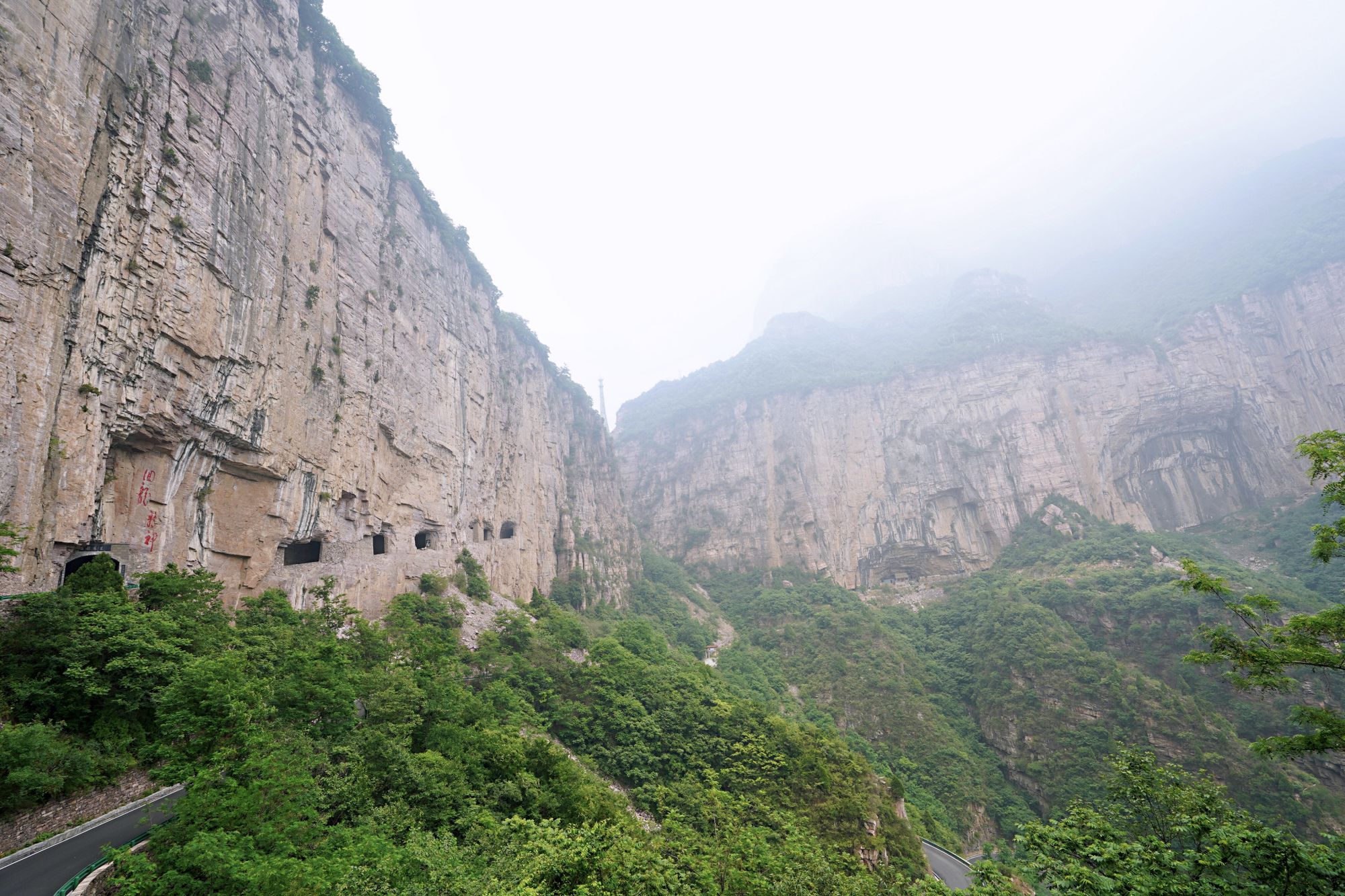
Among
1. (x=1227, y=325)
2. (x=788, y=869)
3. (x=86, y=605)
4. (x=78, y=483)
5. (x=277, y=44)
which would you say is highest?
(x=277, y=44)

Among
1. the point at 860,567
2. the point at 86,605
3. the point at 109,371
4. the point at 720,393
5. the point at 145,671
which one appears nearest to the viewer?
the point at 145,671

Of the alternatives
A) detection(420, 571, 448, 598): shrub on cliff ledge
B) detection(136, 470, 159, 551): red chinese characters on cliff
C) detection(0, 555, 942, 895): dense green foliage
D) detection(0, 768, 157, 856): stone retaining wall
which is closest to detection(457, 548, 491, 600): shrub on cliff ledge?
detection(420, 571, 448, 598): shrub on cliff ledge

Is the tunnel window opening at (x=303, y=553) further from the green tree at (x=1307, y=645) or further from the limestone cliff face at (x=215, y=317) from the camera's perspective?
the green tree at (x=1307, y=645)

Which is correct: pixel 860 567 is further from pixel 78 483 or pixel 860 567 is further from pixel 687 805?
pixel 78 483

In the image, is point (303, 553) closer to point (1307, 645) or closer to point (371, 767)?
point (371, 767)

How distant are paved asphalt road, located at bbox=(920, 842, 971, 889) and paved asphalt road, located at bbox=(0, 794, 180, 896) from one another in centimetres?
2121

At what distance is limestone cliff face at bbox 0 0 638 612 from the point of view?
11062 millimetres

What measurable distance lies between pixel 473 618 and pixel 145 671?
1623 cm

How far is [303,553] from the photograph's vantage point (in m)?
20.8

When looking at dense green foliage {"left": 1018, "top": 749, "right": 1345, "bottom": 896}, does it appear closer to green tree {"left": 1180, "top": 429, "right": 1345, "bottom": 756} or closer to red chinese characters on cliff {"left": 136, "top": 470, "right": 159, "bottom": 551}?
green tree {"left": 1180, "top": 429, "right": 1345, "bottom": 756}

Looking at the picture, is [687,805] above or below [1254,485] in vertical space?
below

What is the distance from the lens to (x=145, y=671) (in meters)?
9.27

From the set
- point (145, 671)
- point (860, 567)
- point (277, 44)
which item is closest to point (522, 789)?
point (145, 671)

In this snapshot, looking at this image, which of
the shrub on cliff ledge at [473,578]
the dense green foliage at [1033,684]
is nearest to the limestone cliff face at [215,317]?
the shrub on cliff ledge at [473,578]
